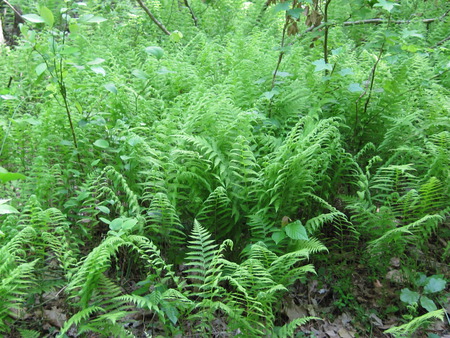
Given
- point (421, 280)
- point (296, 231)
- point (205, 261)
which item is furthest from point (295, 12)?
point (421, 280)

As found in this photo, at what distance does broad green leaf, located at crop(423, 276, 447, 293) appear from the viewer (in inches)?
103

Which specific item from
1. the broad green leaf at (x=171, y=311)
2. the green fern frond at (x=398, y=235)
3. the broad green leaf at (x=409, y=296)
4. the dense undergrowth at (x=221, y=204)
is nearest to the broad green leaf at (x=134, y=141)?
the dense undergrowth at (x=221, y=204)

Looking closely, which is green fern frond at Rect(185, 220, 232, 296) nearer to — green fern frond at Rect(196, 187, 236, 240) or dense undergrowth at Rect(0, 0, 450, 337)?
dense undergrowth at Rect(0, 0, 450, 337)

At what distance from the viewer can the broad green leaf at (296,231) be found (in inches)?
93.0

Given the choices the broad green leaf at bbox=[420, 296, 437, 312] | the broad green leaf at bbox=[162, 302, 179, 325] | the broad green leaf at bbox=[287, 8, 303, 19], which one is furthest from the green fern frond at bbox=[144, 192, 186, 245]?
the broad green leaf at bbox=[287, 8, 303, 19]

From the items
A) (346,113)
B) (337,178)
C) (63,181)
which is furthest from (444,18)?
(63,181)

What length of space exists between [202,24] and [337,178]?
4064mm

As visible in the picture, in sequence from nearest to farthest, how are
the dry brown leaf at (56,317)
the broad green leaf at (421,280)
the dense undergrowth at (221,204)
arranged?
the dense undergrowth at (221,204)
the dry brown leaf at (56,317)
the broad green leaf at (421,280)

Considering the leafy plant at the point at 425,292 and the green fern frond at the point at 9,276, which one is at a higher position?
the leafy plant at the point at 425,292

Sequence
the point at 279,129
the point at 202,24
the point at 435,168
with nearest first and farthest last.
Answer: the point at 435,168 < the point at 279,129 < the point at 202,24

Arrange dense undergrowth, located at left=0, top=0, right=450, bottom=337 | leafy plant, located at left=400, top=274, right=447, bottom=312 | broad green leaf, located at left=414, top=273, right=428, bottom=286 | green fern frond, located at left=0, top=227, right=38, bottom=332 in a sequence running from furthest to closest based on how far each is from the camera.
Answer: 1. broad green leaf, located at left=414, top=273, right=428, bottom=286
2. leafy plant, located at left=400, top=274, right=447, bottom=312
3. dense undergrowth, located at left=0, top=0, right=450, bottom=337
4. green fern frond, located at left=0, top=227, right=38, bottom=332

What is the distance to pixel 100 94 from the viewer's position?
3479 mm

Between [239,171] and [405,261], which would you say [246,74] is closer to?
[239,171]

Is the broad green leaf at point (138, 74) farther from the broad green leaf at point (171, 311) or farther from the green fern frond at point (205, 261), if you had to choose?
the broad green leaf at point (171, 311)
